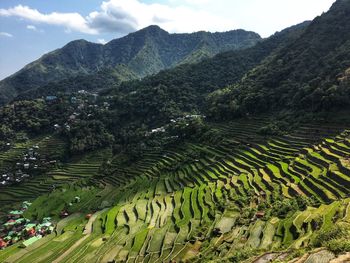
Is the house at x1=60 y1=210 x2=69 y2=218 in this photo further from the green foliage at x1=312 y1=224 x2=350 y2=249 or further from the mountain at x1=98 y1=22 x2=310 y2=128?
the mountain at x1=98 y1=22 x2=310 y2=128

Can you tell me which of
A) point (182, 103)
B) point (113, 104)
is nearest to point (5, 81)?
point (113, 104)

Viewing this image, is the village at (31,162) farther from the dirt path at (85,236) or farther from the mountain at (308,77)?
the mountain at (308,77)

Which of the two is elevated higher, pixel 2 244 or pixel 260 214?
pixel 260 214

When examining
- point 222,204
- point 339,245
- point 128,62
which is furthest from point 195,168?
point 128,62

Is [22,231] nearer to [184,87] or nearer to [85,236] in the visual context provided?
[85,236]

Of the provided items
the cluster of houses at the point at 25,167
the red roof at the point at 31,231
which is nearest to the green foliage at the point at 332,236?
the red roof at the point at 31,231
